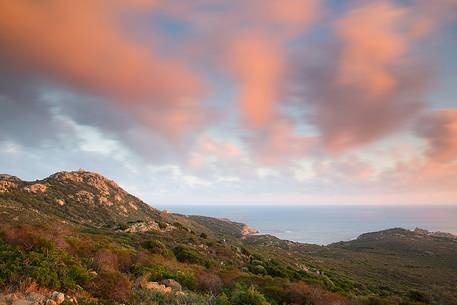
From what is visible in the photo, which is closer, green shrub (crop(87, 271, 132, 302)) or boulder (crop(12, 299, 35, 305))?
boulder (crop(12, 299, 35, 305))

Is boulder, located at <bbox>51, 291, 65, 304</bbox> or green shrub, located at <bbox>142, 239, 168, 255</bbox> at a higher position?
boulder, located at <bbox>51, 291, 65, 304</bbox>

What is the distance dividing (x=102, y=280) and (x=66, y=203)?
7996 cm

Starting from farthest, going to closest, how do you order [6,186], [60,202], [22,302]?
[60,202]
[6,186]
[22,302]

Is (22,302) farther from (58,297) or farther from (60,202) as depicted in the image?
(60,202)

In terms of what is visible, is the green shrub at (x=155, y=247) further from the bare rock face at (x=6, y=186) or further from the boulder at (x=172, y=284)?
the bare rock face at (x=6, y=186)

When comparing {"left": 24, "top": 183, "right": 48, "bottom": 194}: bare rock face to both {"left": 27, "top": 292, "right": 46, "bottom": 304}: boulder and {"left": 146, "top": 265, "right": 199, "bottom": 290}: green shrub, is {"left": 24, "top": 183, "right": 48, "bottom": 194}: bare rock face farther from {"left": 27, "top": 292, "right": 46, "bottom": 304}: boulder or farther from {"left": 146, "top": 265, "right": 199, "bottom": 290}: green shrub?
{"left": 27, "top": 292, "right": 46, "bottom": 304}: boulder

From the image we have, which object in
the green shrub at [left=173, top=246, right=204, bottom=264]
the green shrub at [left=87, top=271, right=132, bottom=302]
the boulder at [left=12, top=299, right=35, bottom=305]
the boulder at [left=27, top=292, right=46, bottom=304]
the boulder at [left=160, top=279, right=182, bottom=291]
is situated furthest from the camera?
the green shrub at [left=173, top=246, right=204, bottom=264]

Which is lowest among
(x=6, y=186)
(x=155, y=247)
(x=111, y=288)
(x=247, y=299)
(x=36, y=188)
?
(x=155, y=247)

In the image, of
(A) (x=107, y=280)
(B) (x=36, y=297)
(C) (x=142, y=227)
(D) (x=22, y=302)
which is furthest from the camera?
(C) (x=142, y=227)

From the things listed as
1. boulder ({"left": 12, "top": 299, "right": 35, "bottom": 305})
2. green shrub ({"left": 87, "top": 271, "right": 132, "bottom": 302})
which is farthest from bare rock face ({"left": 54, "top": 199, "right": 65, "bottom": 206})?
boulder ({"left": 12, "top": 299, "right": 35, "bottom": 305})

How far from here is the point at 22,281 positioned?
9.62 m

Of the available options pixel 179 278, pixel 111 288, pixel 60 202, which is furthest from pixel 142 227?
pixel 60 202

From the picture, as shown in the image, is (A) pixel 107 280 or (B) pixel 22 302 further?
(A) pixel 107 280

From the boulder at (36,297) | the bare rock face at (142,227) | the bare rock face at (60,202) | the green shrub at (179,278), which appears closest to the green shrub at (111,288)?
the boulder at (36,297)
